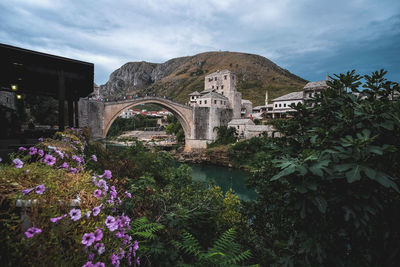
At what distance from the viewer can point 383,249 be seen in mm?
1513

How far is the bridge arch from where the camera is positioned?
64.0 feet

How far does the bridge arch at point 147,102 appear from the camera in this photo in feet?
64.0

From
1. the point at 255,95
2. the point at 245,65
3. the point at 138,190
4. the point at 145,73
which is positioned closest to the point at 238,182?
the point at 138,190

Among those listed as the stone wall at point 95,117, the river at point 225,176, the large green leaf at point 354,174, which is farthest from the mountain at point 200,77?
the large green leaf at point 354,174

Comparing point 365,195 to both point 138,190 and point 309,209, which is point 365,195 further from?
point 138,190

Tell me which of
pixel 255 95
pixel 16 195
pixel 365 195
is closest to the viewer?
pixel 16 195

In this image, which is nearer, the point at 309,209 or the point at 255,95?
the point at 309,209

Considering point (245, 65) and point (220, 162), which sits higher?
point (245, 65)

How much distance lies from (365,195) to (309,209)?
1.22ft

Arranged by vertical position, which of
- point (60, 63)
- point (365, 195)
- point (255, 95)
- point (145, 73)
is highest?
point (145, 73)

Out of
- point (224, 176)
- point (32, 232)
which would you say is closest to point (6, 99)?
point (32, 232)

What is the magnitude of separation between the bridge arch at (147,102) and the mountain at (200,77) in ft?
79.7

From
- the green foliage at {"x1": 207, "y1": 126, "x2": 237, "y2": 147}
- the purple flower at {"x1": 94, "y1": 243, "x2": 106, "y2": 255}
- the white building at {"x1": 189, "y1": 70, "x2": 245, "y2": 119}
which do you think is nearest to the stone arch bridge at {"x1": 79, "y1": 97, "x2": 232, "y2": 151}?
the green foliage at {"x1": 207, "y1": 126, "x2": 237, "y2": 147}

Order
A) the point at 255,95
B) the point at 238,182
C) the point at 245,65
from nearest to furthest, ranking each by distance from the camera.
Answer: the point at 238,182
the point at 255,95
the point at 245,65
